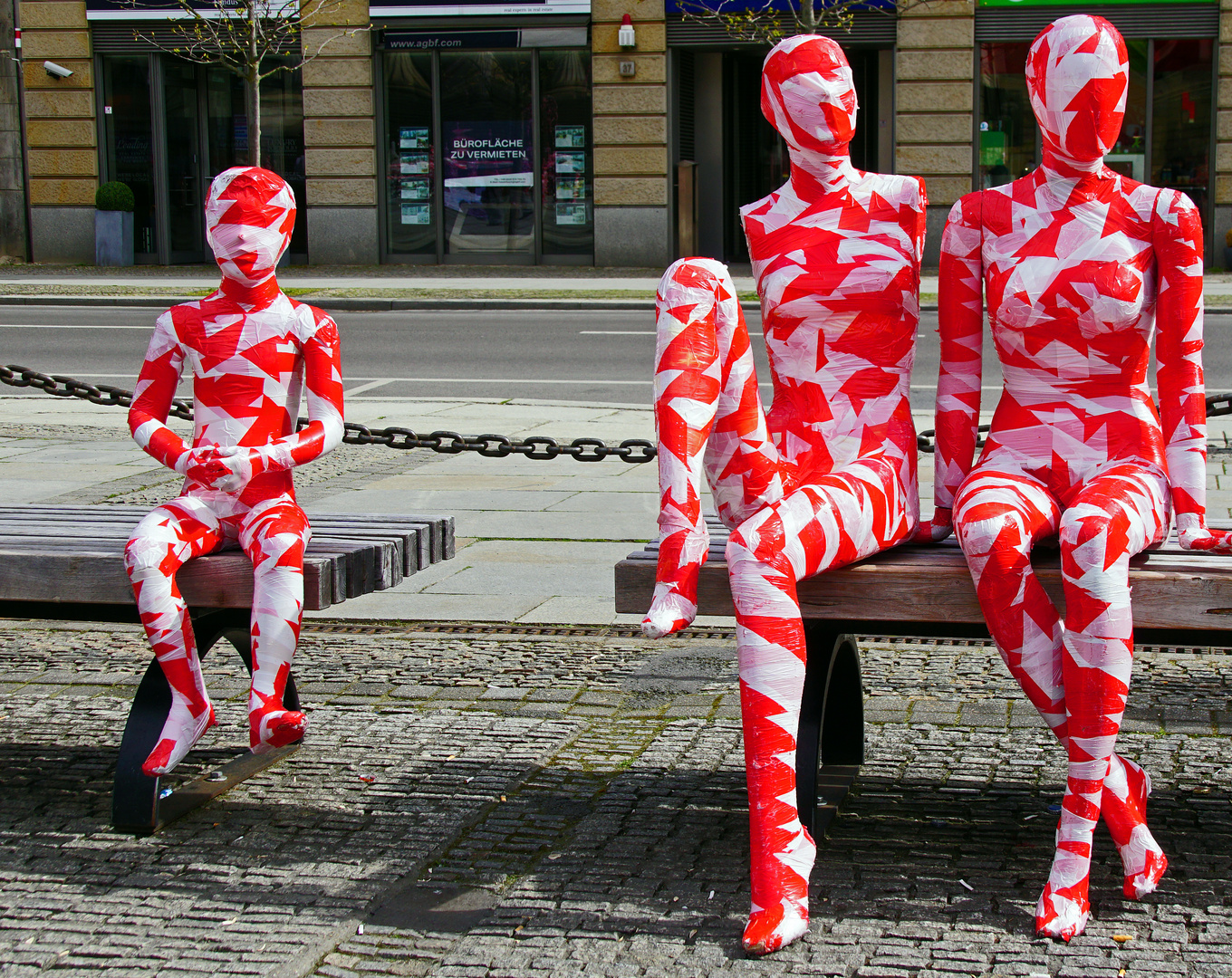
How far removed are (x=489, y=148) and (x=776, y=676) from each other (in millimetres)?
21828

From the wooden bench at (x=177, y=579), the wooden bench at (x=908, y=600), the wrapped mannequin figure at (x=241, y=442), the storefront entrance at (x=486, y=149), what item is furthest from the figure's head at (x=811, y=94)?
the storefront entrance at (x=486, y=149)

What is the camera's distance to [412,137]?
24047mm

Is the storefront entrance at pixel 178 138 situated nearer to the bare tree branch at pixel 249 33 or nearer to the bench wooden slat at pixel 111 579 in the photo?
the bare tree branch at pixel 249 33

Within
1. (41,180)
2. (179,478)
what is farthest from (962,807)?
(41,180)

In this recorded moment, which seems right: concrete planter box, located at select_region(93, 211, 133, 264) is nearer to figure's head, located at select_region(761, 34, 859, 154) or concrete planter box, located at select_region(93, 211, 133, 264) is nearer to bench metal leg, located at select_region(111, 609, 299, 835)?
bench metal leg, located at select_region(111, 609, 299, 835)

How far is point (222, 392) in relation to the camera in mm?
3996

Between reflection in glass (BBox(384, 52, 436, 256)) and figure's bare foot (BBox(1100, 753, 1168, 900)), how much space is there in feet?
72.1

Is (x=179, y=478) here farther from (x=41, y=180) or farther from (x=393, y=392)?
(x=41, y=180)

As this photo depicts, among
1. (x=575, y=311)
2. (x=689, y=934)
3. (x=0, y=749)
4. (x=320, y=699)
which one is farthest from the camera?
(x=575, y=311)

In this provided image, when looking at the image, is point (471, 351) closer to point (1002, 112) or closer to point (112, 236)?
point (1002, 112)

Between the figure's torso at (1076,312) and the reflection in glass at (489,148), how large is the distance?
21.0 m

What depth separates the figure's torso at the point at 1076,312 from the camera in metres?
3.41

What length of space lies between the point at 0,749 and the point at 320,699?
0.92 meters

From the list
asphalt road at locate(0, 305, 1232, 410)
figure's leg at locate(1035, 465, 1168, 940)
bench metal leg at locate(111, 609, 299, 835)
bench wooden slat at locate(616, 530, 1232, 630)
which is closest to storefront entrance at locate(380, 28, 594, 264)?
asphalt road at locate(0, 305, 1232, 410)
